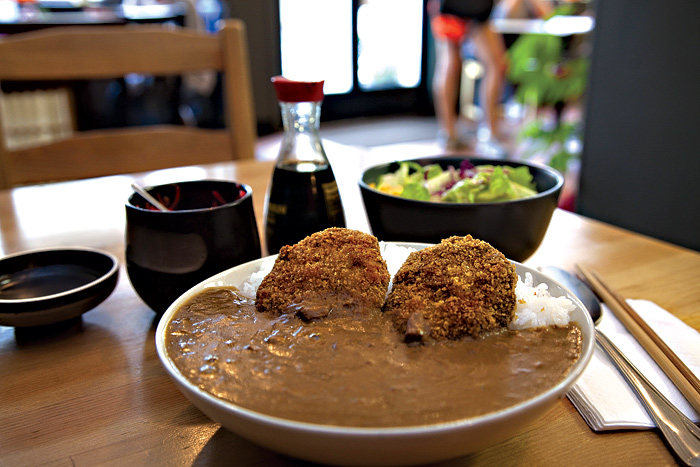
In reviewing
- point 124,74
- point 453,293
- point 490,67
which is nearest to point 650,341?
point 453,293

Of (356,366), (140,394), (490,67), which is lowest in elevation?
(140,394)

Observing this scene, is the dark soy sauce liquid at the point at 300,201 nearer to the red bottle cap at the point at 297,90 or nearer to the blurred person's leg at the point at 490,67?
the red bottle cap at the point at 297,90

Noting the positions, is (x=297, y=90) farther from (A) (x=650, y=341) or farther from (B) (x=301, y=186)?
(A) (x=650, y=341)

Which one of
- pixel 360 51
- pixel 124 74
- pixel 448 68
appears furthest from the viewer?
pixel 360 51

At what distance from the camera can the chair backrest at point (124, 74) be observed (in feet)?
5.35

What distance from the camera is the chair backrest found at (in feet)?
5.35

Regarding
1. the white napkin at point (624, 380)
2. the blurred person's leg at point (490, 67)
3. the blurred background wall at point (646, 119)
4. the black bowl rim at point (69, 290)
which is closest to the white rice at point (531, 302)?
the white napkin at point (624, 380)

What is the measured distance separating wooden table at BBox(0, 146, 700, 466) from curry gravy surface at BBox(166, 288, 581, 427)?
10cm

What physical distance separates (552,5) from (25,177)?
18.6ft

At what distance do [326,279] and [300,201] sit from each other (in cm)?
29

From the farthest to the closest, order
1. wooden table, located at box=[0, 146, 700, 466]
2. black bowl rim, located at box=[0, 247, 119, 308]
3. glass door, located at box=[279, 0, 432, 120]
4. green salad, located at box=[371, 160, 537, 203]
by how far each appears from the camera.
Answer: glass door, located at box=[279, 0, 432, 120], green salad, located at box=[371, 160, 537, 203], black bowl rim, located at box=[0, 247, 119, 308], wooden table, located at box=[0, 146, 700, 466]

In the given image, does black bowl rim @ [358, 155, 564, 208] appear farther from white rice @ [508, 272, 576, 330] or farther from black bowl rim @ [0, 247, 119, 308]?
black bowl rim @ [0, 247, 119, 308]

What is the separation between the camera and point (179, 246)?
2.73 ft

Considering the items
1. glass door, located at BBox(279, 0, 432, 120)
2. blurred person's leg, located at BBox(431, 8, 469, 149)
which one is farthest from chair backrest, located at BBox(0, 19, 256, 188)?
glass door, located at BBox(279, 0, 432, 120)
